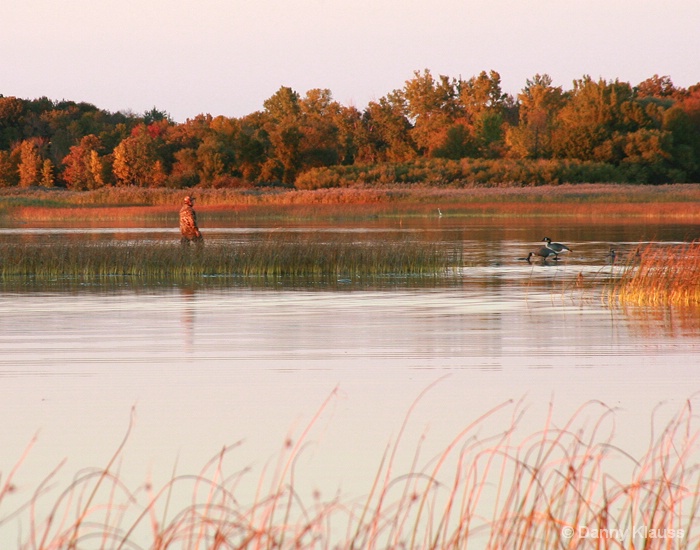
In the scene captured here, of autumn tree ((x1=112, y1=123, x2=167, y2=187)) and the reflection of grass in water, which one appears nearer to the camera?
the reflection of grass in water

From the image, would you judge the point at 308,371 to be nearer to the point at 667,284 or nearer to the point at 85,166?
the point at 667,284

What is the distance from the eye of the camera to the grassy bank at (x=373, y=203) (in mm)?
58625

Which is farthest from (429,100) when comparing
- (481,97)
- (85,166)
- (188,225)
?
(188,225)

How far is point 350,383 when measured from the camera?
10.2m

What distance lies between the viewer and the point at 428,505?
6.21 meters

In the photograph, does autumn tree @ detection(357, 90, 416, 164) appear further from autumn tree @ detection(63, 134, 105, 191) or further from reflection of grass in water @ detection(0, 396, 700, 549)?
reflection of grass in water @ detection(0, 396, 700, 549)

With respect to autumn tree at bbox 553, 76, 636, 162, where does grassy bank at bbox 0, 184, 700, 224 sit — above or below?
below

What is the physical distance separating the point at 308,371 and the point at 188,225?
48.3 ft

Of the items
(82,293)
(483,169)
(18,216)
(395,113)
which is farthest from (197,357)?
(395,113)

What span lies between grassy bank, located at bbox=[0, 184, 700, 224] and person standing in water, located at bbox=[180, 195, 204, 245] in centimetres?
3158

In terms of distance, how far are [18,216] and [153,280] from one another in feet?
126

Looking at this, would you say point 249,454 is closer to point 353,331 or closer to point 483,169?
point 353,331

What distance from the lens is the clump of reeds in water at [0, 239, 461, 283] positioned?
23578 mm

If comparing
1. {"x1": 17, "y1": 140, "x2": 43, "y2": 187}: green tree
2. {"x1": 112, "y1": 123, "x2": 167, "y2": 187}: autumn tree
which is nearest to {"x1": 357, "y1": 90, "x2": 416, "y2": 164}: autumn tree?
{"x1": 112, "y1": 123, "x2": 167, "y2": 187}: autumn tree
